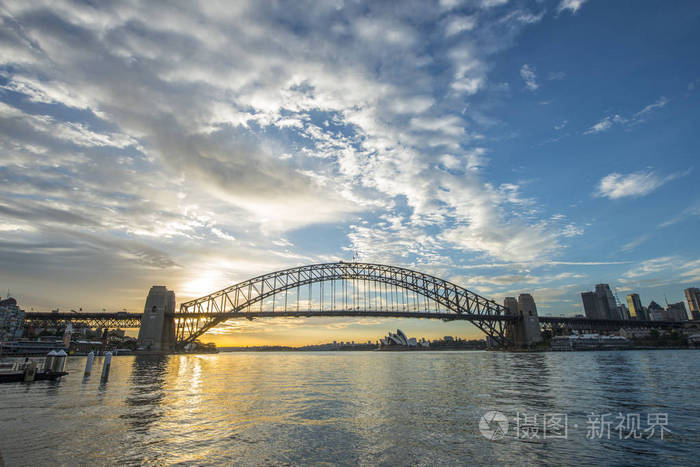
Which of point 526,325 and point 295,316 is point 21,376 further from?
point 526,325

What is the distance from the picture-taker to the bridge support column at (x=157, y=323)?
7562 centimetres

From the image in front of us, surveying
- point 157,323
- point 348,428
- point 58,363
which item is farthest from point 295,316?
point 348,428

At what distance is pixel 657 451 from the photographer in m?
9.02

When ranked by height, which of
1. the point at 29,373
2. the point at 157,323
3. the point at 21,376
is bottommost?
the point at 21,376

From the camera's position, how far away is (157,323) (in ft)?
250

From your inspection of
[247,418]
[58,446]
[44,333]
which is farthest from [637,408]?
[44,333]

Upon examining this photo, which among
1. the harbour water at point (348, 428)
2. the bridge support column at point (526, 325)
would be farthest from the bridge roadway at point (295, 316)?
the harbour water at point (348, 428)

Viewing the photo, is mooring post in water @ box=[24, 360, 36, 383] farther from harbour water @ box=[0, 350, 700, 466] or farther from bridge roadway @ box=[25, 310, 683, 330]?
bridge roadway @ box=[25, 310, 683, 330]

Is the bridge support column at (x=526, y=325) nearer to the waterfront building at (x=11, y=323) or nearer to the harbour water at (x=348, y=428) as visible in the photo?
the harbour water at (x=348, y=428)

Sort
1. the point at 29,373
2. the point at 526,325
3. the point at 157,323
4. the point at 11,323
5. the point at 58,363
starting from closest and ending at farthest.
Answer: the point at 29,373 < the point at 58,363 < the point at 157,323 < the point at 526,325 < the point at 11,323

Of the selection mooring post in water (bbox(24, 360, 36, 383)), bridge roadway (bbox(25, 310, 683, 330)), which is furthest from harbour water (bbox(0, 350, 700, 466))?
bridge roadway (bbox(25, 310, 683, 330))

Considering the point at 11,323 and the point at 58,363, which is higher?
Answer: the point at 11,323

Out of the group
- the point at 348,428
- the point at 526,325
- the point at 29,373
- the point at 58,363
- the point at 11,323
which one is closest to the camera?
the point at 348,428

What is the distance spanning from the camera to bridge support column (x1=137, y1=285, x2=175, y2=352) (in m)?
75.6
